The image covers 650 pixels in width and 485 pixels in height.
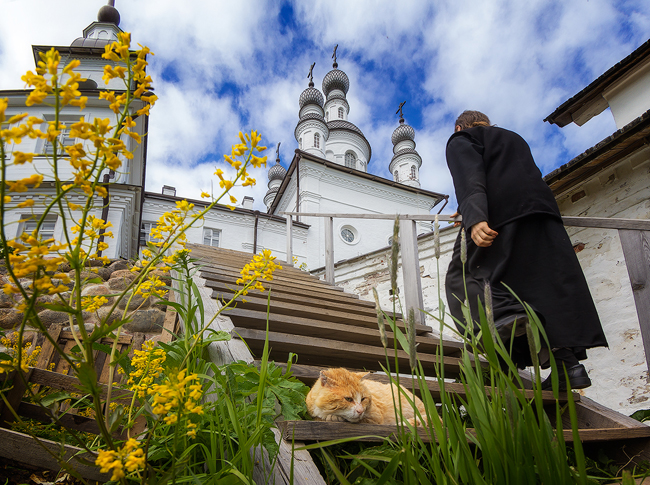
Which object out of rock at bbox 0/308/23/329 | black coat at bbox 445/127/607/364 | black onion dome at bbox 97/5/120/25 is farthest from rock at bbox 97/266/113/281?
black onion dome at bbox 97/5/120/25

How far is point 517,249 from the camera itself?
2.06m

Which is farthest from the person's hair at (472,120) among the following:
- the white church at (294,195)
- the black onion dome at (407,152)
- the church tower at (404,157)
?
the black onion dome at (407,152)

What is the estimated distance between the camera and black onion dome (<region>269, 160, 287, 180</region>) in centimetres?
3284

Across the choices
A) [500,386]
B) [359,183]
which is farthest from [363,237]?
[500,386]

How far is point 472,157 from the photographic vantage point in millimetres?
2230

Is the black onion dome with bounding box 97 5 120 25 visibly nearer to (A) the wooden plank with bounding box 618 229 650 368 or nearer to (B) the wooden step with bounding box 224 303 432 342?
(B) the wooden step with bounding box 224 303 432 342

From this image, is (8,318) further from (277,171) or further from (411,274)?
(277,171)

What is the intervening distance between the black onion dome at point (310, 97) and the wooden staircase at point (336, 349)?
24.8 metres

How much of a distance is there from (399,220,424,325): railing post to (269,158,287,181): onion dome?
29.9 metres

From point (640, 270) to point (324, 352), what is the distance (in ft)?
5.49

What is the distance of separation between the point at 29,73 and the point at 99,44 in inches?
795

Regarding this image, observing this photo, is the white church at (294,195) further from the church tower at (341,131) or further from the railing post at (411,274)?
the railing post at (411,274)

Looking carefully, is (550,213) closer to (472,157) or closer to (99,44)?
(472,157)

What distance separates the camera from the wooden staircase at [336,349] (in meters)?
1.38
